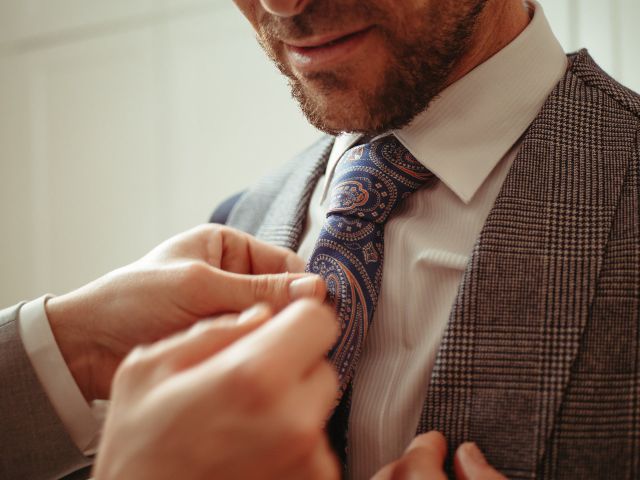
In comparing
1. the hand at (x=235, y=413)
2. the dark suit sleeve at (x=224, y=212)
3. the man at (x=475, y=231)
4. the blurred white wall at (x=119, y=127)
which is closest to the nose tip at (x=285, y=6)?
the man at (x=475, y=231)

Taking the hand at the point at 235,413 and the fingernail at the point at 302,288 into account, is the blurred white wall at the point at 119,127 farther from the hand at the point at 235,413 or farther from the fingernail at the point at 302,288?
the hand at the point at 235,413

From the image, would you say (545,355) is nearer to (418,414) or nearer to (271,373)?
(418,414)

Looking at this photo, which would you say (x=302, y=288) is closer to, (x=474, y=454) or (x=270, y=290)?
(x=270, y=290)

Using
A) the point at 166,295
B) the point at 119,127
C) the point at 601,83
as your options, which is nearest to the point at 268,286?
the point at 166,295

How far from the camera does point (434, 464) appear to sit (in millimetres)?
530

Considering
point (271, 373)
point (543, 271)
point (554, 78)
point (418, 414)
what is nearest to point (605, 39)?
point (554, 78)

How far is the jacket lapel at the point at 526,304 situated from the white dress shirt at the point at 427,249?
0.19 ft

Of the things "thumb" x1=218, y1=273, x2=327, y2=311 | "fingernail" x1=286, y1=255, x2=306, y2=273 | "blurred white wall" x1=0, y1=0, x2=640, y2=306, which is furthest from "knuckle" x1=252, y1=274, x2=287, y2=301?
"blurred white wall" x1=0, y1=0, x2=640, y2=306

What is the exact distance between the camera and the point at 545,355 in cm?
57

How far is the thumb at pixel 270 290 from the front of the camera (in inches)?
24.0

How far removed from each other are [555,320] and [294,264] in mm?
299

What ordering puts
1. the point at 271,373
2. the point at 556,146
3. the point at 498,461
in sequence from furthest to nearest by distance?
the point at 556,146
the point at 498,461
the point at 271,373

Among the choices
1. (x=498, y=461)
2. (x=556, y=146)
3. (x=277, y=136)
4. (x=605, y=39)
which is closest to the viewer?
(x=498, y=461)

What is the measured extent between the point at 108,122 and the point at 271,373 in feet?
5.39
